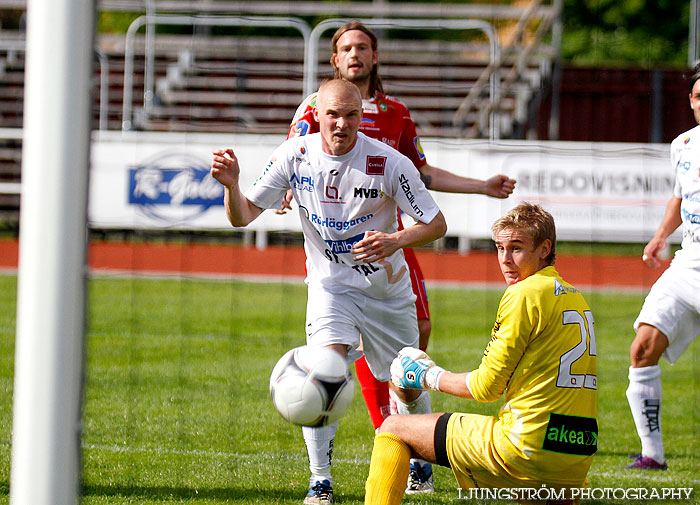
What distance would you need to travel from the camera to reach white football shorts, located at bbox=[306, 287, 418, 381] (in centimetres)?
401

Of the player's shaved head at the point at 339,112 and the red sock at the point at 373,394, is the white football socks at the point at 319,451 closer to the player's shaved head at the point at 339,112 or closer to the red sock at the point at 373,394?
the red sock at the point at 373,394

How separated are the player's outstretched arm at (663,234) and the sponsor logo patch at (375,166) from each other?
165cm

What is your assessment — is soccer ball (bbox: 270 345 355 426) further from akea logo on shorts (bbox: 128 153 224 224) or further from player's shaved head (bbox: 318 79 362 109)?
akea logo on shorts (bbox: 128 153 224 224)

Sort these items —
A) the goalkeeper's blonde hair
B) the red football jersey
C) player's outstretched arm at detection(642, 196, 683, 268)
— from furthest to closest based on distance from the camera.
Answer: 1. player's outstretched arm at detection(642, 196, 683, 268)
2. the red football jersey
3. the goalkeeper's blonde hair

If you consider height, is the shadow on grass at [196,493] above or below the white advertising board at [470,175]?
below

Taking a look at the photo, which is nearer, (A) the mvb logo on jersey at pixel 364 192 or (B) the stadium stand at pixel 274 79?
(A) the mvb logo on jersey at pixel 364 192

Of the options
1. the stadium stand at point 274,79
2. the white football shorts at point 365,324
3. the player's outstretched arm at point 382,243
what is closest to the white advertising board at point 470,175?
the stadium stand at point 274,79

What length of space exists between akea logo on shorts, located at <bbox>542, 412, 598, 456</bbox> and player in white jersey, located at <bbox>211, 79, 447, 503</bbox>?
1050 mm

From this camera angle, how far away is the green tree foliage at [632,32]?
2798cm

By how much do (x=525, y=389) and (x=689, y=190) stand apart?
201 cm

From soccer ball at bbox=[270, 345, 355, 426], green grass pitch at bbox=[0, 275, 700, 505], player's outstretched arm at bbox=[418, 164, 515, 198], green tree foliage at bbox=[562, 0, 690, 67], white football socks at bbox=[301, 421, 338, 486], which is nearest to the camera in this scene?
soccer ball at bbox=[270, 345, 355, 426]

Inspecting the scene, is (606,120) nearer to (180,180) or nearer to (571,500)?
(180,180)

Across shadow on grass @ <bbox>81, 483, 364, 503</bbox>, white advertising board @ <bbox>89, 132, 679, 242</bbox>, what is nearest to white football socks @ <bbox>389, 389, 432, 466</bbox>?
shadow on grass @ <bbox>81, 483, 364, 503</bbox>

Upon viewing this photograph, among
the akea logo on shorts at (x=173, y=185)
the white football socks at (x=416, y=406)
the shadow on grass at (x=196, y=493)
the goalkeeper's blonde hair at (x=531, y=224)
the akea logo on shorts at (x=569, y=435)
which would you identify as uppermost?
the akea logo on shorts at (x=173, y=185)
